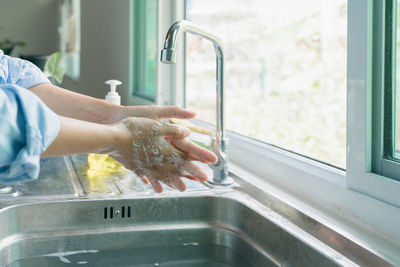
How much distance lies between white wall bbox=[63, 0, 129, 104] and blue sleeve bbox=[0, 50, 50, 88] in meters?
1.37

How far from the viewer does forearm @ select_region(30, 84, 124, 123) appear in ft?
2.96

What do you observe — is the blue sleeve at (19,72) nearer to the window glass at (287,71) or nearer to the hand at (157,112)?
the hand at (157,112)

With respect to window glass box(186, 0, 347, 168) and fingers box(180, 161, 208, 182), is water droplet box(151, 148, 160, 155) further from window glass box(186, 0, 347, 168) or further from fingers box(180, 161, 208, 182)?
window glass box(186, 0, 347, 168)

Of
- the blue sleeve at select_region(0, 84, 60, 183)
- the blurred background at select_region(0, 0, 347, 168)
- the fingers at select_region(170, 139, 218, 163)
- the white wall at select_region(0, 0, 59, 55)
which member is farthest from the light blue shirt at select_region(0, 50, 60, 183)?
the white wall at select_region(0, 0, 59, 55)

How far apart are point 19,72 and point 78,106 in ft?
0.47

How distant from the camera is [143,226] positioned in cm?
96

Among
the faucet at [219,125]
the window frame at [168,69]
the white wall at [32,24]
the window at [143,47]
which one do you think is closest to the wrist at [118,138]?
the faucet at [219,125]

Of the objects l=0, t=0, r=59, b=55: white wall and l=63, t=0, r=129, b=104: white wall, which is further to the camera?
l=0, t=0, r=59, b=55: white wall

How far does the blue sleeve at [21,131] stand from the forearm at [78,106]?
385mm

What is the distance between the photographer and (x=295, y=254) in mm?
728

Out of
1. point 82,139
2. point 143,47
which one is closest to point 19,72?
point 82,139

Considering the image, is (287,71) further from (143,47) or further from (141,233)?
(141,233)

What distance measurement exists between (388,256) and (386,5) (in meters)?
0.40

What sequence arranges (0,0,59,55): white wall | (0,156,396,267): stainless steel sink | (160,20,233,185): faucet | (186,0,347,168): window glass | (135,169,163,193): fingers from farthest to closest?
1. (0,0,59,55): white wall
2. (186,0,347,168): window glass
3. (160,20,233,185): faucet
4. (0,156,396,267): stainless steel sink
5. (135,169,163,193): fingers
